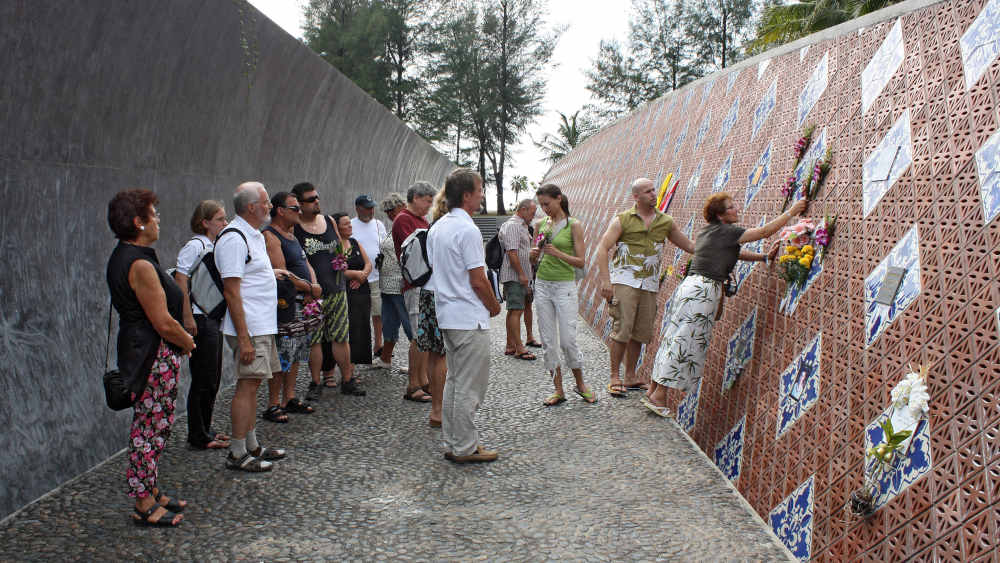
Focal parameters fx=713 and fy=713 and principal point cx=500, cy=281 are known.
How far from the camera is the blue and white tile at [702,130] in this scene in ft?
23.0

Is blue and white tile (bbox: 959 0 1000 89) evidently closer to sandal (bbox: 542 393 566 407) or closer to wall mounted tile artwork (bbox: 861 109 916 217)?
wall mounted tile artwork (bbox: 861 109 916 217)

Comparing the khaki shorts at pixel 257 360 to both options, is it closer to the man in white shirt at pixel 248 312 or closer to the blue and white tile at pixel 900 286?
the man in white shirt at pixel 248 312

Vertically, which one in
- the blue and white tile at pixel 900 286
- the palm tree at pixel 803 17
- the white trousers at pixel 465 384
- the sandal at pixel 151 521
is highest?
the palm tree at pixel 803 17

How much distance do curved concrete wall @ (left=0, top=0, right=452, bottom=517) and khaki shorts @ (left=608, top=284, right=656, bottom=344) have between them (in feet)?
11.6

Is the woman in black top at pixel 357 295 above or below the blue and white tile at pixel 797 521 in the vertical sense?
above

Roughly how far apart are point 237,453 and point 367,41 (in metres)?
36.5

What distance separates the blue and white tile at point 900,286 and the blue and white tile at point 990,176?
1.11ft

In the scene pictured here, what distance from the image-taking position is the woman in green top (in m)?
5.66

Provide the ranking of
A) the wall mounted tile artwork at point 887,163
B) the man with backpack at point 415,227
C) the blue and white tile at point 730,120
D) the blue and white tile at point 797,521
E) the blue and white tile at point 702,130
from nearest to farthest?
the blue and white tile at point 797,521, the wall mounted tile artwork at point 887,163, the man with backpack at point 415,227, the blue and white tile at point 730,120, the blue and white tile at point 702,130

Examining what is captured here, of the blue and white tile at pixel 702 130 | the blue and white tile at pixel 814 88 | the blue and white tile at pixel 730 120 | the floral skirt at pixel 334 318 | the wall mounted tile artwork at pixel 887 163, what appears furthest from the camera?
the blue and white tile at pixel 702 130

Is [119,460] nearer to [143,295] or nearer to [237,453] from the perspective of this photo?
[237,453]

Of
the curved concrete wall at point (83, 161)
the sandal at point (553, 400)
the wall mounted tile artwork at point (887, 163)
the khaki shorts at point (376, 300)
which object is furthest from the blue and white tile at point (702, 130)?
the curved concrete wall at point (83, 161)

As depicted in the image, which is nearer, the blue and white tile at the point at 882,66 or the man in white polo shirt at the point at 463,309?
the blue and white tile at the point at 882,66

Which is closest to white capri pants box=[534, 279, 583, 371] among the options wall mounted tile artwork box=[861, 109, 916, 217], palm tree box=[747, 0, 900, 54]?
wall mounted tile artwork box=[861, 109, 916, 217]
